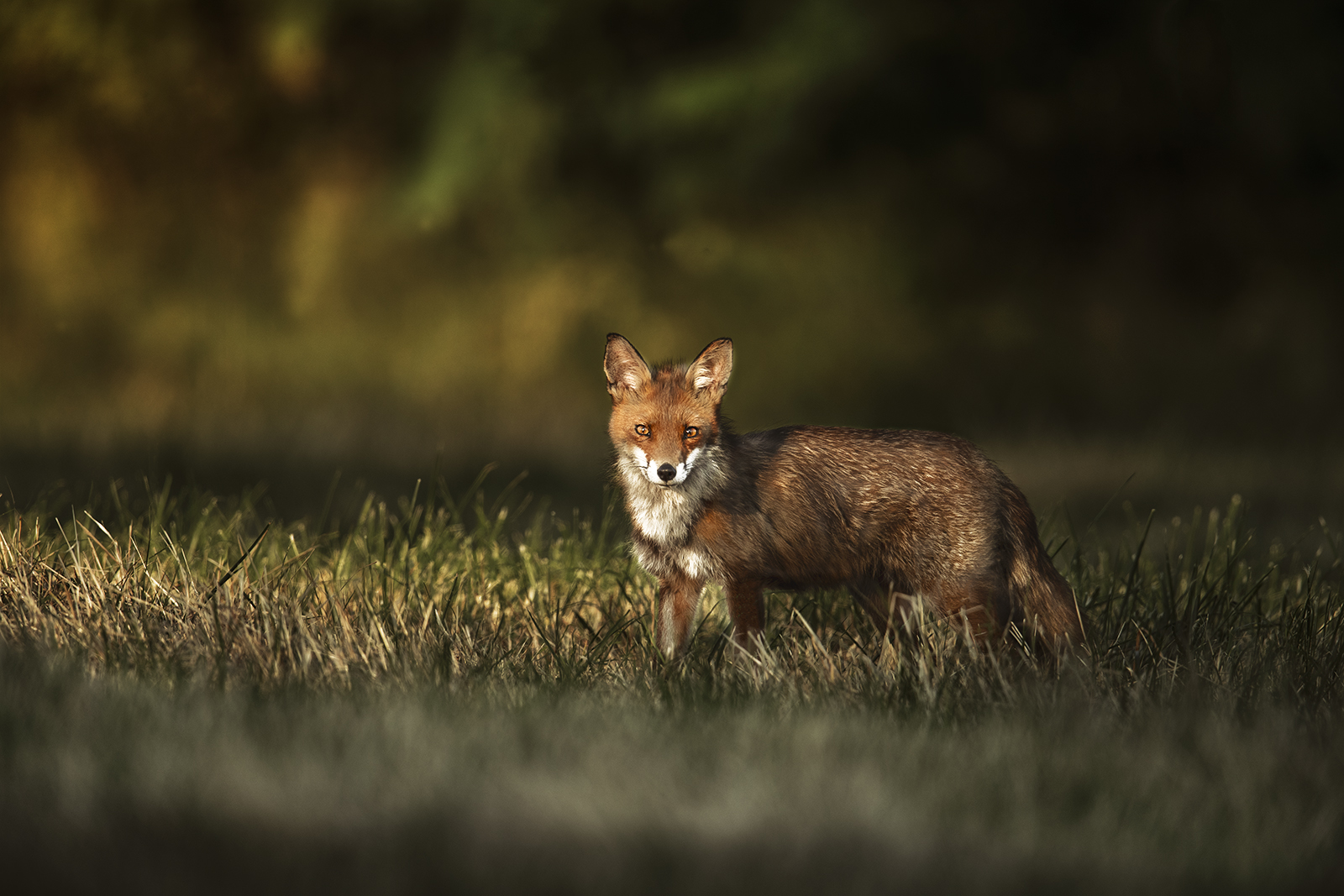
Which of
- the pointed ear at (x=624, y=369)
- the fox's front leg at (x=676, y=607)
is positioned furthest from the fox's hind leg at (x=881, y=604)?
the pointed ear at (x=624, y=369)

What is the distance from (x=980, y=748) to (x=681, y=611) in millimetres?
1480

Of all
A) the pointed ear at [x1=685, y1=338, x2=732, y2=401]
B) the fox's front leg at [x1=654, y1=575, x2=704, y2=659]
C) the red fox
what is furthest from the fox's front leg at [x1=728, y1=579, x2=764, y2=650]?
the pointed ear at [x1=685, y1=338, x2=732, y2=401]

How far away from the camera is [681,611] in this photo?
408cm

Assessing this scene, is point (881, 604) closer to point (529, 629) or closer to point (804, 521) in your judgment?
point (804, 521)

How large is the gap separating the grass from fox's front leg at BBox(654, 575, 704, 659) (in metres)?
0.09

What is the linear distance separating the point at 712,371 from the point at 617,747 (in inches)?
66.4

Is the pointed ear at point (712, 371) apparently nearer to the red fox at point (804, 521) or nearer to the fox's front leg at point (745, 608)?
the red fox at point (804, 521)

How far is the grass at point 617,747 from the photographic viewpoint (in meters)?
2.13

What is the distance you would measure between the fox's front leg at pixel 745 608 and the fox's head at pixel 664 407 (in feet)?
1.27

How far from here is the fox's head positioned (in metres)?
3.87

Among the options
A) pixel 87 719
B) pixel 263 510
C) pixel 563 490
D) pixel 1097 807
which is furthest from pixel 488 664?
pixel 563 490

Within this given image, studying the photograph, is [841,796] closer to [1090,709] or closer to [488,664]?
[1090,709]

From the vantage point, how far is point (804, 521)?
4.02 meters

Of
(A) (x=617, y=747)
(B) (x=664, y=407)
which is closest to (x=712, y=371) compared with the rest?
(B) (x=664, y=407)
